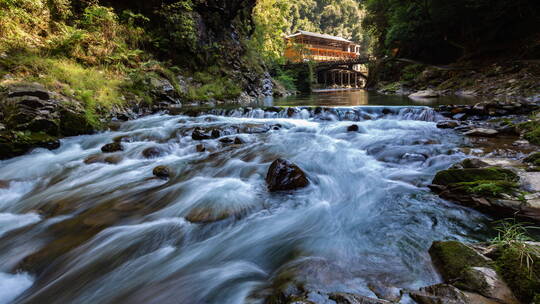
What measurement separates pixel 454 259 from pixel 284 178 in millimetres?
2183

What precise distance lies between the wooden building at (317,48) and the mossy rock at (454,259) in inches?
1537

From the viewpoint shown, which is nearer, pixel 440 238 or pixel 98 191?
pixel 440 238

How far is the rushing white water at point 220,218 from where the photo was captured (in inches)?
79.5

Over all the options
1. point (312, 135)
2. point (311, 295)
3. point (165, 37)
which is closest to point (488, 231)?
point (311, 295)

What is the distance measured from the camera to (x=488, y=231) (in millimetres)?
2299

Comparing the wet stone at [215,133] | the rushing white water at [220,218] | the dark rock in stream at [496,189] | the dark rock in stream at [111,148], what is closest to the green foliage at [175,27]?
the wet stone at [215,133]

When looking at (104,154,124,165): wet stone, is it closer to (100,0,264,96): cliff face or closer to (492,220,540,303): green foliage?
(492,220,540,303): green foliage

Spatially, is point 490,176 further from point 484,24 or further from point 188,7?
point 484,24

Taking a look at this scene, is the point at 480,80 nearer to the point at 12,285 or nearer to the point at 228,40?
the point at 228,40

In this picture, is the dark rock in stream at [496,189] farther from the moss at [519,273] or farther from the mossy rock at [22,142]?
the mossy rock at [22,142]

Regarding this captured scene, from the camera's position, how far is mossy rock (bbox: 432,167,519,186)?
8.95 ft

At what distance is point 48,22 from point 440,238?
13279mm

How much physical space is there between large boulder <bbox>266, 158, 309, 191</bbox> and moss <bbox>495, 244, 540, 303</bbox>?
2.28 metres

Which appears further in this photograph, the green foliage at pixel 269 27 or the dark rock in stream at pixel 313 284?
the green foliage at pixel 269 27
